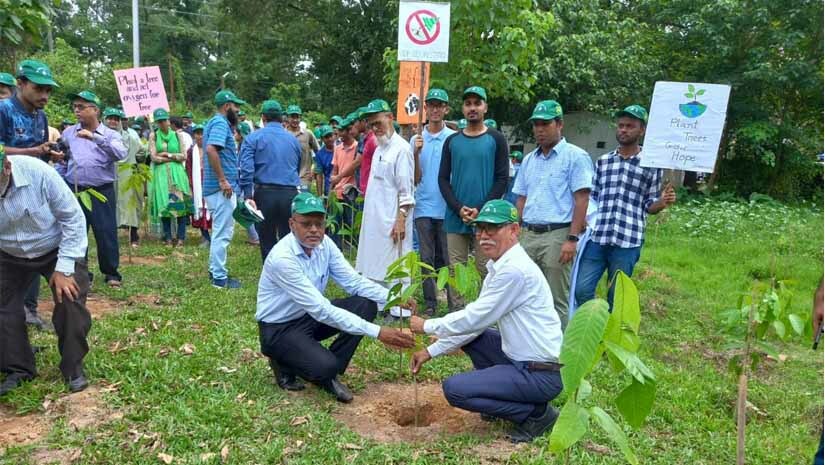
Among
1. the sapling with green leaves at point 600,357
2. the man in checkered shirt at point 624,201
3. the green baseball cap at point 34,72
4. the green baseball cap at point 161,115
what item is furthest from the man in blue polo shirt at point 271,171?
the sapling with green leaves at point 600,357

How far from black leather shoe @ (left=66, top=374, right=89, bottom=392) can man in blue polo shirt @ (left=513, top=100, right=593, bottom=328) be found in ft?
9.73

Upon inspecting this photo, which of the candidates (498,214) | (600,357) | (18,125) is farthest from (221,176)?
(600,357)

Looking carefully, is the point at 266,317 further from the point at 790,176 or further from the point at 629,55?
the point at 790,176

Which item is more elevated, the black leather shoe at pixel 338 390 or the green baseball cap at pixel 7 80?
the green baseball cap at pixel 7 80

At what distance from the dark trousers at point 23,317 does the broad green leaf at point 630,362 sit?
300cm

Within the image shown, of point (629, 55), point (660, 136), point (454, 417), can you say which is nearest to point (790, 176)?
point (629, 55)

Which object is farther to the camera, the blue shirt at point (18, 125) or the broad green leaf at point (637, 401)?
the blue shirt at point (18, 125)

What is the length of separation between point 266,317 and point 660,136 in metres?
2.85

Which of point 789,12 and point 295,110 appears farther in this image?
point 789,12

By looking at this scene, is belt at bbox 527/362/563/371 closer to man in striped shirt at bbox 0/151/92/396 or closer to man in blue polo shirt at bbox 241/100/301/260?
man in striped shirt at bbox 0/151/92/396

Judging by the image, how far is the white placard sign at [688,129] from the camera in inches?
164

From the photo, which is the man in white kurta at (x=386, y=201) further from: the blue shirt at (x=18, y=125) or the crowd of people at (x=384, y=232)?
the blue shirt at (x=18, y=125)

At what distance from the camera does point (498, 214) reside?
3.07 metres

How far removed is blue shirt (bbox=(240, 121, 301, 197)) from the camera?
5.75m
